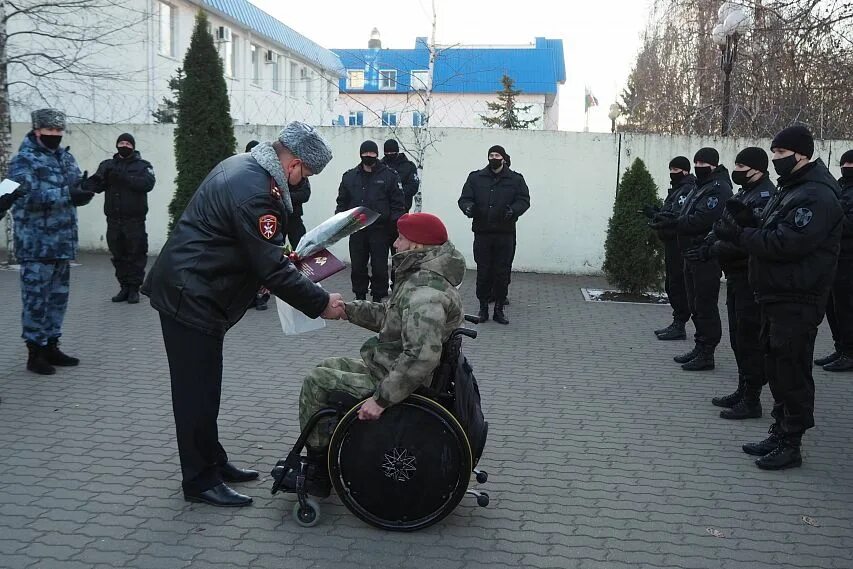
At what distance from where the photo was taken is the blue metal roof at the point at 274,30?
87.8 ft

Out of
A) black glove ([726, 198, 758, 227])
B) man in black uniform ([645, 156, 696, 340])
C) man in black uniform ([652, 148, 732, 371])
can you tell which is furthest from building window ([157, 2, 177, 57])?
black glove ([726, 198, 758, 227])

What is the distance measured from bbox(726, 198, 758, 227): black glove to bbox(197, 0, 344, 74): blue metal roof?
900 inches

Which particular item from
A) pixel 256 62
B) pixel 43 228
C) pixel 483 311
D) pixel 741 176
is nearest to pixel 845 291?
pixel 741 176

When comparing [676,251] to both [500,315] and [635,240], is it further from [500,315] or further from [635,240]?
[635,240]

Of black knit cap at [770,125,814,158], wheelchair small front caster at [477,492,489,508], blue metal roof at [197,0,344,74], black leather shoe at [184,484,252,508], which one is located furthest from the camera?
blue metal roof at [197,0,344,74]

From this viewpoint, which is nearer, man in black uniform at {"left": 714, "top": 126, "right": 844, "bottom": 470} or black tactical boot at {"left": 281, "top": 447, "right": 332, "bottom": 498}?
black tactical boot at {"left": 281, "top": 447, "right": 332, "bottom": 498}

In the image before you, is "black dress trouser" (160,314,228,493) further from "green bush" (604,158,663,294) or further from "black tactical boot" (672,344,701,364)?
"green bush" (604,158,663,294)

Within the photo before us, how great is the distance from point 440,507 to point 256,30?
2725 cm

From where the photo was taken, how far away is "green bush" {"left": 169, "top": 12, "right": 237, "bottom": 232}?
13.1 meters

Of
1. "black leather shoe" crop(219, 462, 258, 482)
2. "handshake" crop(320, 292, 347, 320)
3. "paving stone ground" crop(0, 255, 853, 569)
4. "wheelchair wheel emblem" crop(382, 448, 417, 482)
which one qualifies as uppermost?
"handshake" crop(320, 292, 347, 320)

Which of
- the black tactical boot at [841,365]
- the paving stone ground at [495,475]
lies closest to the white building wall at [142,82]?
the paving stone ground at [495,475]

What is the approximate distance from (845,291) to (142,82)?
54.0 feet

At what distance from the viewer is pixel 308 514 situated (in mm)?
4215

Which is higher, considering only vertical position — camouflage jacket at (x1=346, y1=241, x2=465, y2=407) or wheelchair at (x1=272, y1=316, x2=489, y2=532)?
camouflage jacket at (x1=346, y1=241, x2=465, y2=407)
